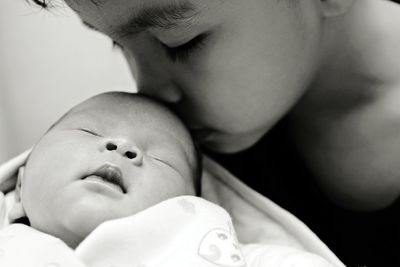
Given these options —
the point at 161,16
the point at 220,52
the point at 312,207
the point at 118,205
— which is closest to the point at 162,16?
the point at 161,16

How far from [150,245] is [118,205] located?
63 mm

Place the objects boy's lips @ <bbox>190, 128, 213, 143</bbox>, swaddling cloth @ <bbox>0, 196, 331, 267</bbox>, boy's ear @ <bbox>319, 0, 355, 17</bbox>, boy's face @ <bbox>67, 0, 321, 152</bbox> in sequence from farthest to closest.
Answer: boy's lips @ <bbox>190, 128, 213, 143</bbox> → boy's ear @ <bbox>319, 0, 355, 17</bbox> → boy's face @ <bbox>67, 0, 321, 152</bbox> → swaddling cloth @ <bbox>0, 196, 331, 267</bbox>

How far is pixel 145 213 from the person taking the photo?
0.76 meters

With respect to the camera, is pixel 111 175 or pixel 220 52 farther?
pixel 220 52

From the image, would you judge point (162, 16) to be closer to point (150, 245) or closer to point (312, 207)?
point (150, 245)

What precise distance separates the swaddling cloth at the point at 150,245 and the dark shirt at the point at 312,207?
35 centimetres

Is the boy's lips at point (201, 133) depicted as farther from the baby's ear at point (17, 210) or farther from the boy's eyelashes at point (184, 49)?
the baby's ear at point (17, 210)

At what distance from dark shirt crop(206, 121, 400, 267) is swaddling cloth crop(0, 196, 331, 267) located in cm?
35

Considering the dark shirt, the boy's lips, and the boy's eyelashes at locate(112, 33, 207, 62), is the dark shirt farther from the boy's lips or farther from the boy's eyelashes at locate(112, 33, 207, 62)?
the boy's eyelashes at locate(112, 33, 207, 62)

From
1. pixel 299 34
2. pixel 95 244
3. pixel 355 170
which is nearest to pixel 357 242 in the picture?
pixel 355 170

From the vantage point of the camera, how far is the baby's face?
2.51 ft

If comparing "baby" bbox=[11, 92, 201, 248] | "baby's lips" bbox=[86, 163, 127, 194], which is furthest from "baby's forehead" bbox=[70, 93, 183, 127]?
"baby's lips" bbox=[86, 163, 127, 194]

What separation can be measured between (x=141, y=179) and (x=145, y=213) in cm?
5

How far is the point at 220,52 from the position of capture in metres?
0.89
